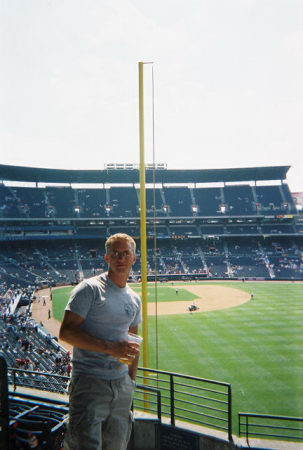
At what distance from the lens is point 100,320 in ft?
6.10

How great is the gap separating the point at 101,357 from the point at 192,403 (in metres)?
2.61

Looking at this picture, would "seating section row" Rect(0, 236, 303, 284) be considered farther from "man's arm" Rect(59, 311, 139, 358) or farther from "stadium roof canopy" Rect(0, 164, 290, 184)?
"man's arm" Rect(59, 311, 139, 358)

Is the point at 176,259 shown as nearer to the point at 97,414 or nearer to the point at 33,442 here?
the point at 33,442

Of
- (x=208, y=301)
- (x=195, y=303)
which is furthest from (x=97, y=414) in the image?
(x=208, y=301)

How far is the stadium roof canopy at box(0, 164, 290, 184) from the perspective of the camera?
39688mm

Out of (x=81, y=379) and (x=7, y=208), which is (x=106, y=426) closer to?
(x=81, y=379)

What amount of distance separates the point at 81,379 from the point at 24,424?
1.80 m

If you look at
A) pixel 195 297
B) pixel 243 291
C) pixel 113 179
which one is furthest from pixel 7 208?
pixel 243 291

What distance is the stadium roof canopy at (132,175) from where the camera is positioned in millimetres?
39688

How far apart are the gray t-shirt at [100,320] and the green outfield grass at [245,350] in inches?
301

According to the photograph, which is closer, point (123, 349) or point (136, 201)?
point (123, 349)

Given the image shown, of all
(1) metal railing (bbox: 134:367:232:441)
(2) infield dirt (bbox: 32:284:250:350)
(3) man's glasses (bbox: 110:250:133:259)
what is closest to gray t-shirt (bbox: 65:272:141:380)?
(3) man's glasses (bbox: 110:250:133:259)

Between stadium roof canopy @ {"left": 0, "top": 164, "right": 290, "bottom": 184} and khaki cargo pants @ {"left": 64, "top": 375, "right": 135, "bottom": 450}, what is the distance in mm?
38176

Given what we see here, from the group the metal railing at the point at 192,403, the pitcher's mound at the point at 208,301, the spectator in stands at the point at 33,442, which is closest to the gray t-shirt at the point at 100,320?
the spectator in stands at the point at 33,442
